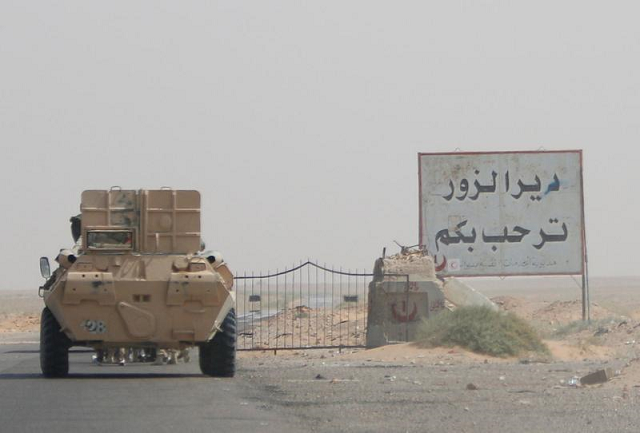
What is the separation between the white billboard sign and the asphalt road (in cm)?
1432

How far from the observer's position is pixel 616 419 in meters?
11.9

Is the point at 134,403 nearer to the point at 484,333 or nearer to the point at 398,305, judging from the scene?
the point at 484,333

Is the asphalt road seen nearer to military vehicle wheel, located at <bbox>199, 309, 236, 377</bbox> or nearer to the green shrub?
military vehicle wheel, located at <bbox>199, 309, 236, 377</bbox>

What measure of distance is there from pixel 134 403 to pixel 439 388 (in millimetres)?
4211

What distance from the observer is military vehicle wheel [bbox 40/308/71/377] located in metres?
18.2

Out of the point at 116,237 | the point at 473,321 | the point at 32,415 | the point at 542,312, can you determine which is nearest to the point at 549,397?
the point at 32,415

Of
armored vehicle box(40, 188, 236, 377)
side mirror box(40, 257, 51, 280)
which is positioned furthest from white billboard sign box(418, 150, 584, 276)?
side mirror box(40, 257, 51, 280)

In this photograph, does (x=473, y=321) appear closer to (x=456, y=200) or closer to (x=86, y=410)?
(x=456, y=200)

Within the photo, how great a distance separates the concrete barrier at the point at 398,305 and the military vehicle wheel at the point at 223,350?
30.4ft

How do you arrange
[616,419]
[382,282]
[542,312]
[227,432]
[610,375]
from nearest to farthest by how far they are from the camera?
[227,432] → [616,419] → [610,375] → [382,282] → [542,312]

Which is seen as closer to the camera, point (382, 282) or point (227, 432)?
point (227, 432)

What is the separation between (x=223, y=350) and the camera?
18531mm

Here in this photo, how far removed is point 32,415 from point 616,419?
5.96 meters

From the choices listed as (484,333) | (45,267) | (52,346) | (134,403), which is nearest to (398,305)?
(484,333)
